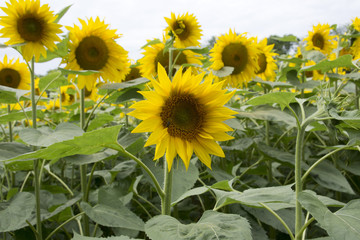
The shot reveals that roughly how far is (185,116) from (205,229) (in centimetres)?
37

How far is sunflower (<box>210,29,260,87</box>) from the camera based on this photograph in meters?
2.16

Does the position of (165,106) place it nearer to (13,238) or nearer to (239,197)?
(239,197)

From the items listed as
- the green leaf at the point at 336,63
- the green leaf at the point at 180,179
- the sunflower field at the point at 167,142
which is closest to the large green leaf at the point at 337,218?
the sunflower field at the point at 167,142

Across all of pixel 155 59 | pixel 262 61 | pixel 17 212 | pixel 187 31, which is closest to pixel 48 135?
pixel 17 212

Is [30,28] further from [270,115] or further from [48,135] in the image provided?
[270,115]

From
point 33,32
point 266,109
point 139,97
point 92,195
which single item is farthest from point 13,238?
point 266,109

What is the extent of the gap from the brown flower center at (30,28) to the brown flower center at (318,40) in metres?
2.18

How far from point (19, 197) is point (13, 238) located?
223 millimetres

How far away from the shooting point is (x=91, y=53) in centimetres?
174

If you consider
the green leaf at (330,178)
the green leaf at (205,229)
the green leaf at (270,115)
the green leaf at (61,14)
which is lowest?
the green leaf at (330,178)

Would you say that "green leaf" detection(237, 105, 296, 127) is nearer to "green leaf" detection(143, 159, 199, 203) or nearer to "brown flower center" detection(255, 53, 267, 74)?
"green leaf" detection(143, 159, 199, 203)

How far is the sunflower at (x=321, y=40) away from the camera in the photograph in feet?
9.12

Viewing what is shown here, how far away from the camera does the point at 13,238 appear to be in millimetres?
1407

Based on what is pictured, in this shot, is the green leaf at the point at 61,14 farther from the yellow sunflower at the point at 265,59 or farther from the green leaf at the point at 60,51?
the yellow sunflower at the point at 265,59
